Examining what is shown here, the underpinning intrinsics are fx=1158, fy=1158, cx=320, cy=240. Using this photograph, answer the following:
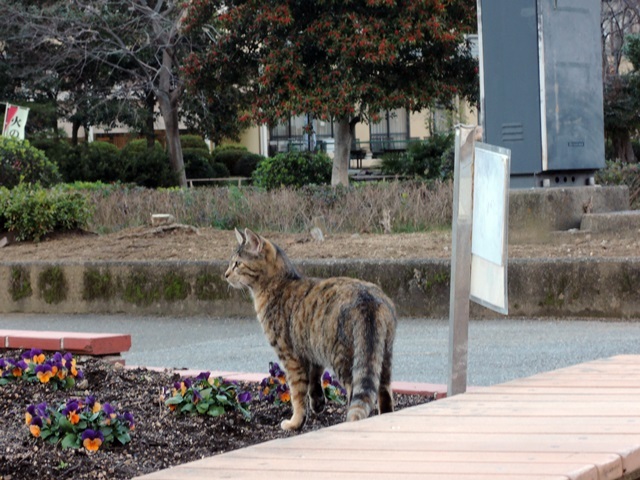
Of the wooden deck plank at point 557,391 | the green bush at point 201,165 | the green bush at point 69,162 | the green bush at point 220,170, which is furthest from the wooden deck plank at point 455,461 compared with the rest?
the green bush at point 220,170

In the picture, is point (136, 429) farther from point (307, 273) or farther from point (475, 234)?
point (307, 273)

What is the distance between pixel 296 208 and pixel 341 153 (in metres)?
9.70

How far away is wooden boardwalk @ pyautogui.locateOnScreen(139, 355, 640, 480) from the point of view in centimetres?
290

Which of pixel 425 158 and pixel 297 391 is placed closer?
pixel 297 391

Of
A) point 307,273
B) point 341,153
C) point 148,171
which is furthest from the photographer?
point 148,171

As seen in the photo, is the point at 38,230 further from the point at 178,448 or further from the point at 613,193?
the point at 178,448

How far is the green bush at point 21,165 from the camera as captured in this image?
18859 mm

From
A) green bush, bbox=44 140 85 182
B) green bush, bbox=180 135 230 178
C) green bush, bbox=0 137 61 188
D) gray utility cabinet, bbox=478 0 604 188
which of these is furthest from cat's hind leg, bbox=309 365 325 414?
green bush, bbox=180 135 230 178

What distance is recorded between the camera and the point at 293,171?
82.8 feet

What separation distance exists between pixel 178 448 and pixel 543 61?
9.31m

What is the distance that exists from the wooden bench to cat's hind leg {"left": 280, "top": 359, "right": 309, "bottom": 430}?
1713mm

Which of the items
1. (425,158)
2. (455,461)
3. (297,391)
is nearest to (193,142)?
(425,158)

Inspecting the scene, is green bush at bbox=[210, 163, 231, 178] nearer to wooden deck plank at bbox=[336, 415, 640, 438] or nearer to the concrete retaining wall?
the concrete retaining wall

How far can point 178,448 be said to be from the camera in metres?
5.21
